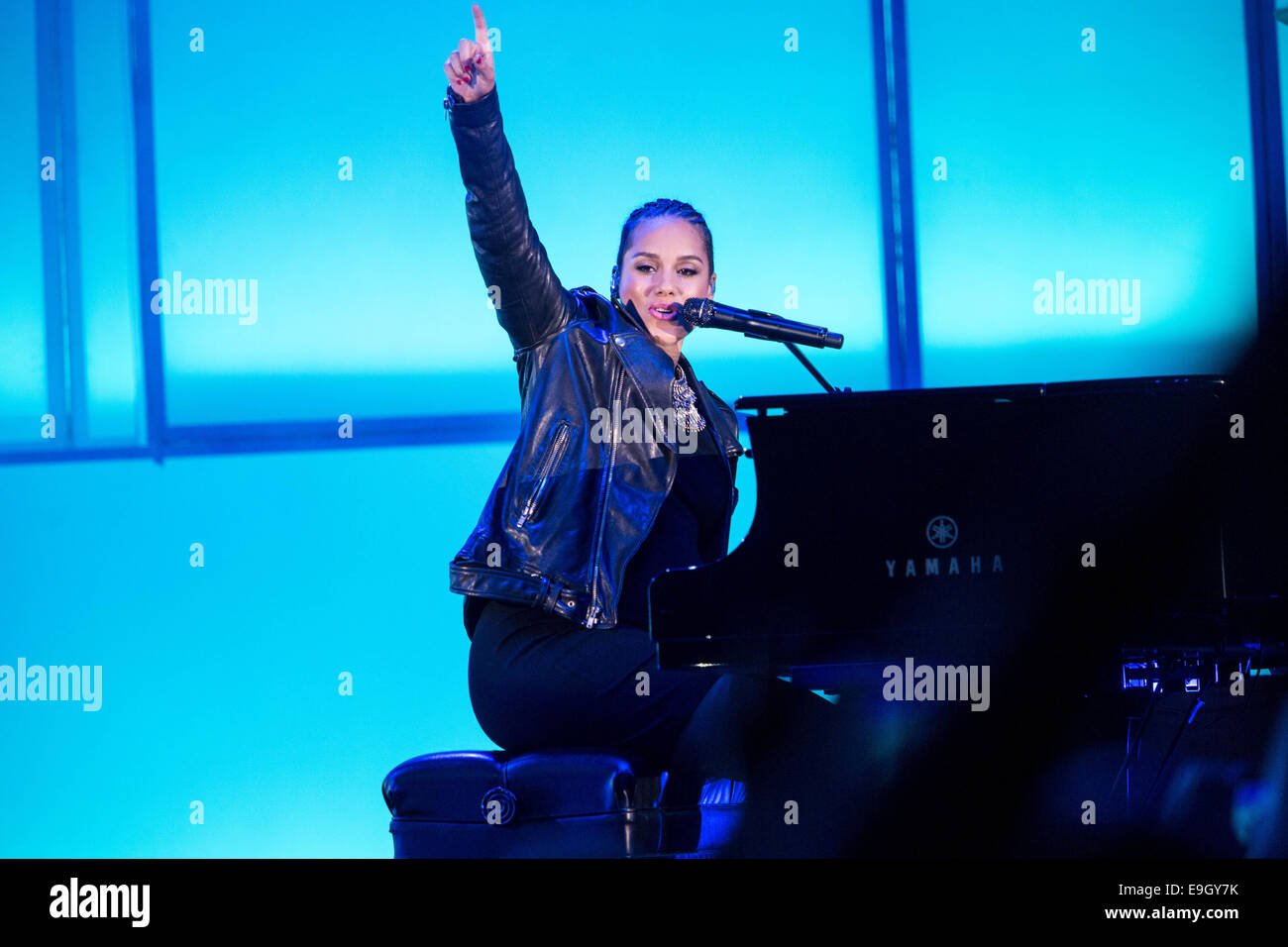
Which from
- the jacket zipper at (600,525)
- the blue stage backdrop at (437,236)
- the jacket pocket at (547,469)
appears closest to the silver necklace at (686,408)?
the jacket zipper at (600,525)

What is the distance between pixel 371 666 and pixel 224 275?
3.88ft

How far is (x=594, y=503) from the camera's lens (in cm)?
233

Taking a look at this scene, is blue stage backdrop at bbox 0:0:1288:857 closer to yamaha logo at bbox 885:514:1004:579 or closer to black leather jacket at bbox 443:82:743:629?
black leather jacket at bbox 443:82:743:629

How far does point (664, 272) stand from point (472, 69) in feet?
1.82

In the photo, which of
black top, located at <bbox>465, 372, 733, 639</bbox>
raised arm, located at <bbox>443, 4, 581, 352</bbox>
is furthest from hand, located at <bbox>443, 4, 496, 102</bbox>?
black top, located at <bbox>465, 372, 733, 639</bbox>

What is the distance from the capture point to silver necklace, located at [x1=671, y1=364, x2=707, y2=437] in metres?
2.44

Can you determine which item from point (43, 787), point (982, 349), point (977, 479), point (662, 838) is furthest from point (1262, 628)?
point (43, 787)

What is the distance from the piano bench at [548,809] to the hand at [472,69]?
1234mm

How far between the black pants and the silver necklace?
43 cm
